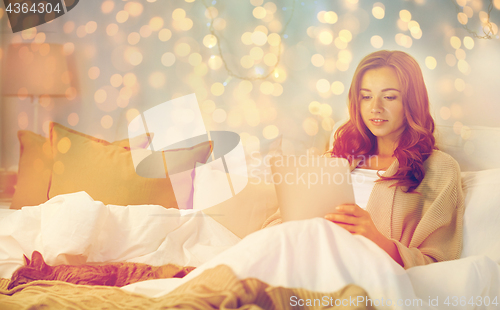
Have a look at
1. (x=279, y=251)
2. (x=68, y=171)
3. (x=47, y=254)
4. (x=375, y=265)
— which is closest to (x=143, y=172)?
(x=68, y=171)

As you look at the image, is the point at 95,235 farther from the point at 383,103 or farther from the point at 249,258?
the point at 383,103

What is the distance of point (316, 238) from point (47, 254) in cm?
66

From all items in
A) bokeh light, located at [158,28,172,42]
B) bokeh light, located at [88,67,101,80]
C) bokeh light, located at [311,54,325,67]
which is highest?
bokeh light, located at [158,28,172,42]

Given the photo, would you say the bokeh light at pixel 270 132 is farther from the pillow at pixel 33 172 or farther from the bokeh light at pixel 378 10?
the pillow at pixel 33 172

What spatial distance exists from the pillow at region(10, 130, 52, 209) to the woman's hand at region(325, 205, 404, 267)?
40.4 inches

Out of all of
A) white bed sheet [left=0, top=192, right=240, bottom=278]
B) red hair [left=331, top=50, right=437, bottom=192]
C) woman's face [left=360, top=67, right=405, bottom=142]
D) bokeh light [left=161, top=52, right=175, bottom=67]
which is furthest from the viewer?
bokeh light [left=161, top=52, right=175, bottom=67]

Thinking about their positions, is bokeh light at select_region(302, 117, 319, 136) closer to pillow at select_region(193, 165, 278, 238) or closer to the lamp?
pillow at select_region(193, 165, 278, 238)

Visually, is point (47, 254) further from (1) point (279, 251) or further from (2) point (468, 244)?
(2) point (468, 244)

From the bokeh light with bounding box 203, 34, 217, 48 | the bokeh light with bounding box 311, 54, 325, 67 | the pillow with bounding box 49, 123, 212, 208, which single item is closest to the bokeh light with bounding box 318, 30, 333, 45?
the bokeh light with bounding box 311, 54, 325, 67

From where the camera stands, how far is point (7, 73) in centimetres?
128

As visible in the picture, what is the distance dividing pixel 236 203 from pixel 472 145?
32.1 inches

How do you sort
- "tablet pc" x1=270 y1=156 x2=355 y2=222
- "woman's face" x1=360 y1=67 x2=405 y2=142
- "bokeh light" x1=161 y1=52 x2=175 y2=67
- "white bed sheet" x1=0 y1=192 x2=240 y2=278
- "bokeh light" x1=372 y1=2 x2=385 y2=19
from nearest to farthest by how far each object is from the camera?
"tablet pc" x1=270 y1=156 x2=355 y2=222 → "white bed sheet" x1=0 y1=192 x2=240 y2=278 → "woman's face" x1=360 y1=67 x2=405 y2=142 → "bokeh light" x1=372 y1=2 x2=385 y2=19 → "bokeh light" x1=161 y1=52 x2=175 y2=67

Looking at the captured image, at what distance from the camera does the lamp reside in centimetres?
126

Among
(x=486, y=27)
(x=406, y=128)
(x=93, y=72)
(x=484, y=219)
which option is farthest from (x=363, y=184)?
(x=93, y=72)
